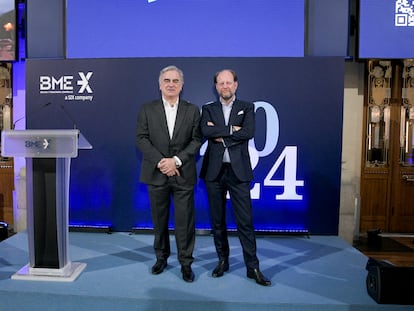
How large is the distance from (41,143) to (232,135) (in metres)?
1.35

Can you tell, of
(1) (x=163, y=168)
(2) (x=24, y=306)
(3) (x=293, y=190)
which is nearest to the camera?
(2) (x=24, y=306)

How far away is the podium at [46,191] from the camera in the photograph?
2.74 m

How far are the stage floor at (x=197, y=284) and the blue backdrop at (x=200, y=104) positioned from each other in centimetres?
61

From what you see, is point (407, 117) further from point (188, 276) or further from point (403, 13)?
point (188, 276)

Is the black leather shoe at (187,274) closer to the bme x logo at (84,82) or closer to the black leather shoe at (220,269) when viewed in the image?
the black leather shoe at (220,269)

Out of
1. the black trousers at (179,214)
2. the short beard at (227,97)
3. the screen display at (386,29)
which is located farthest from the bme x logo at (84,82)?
the screen display at (386,29)

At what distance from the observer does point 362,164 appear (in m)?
5.38

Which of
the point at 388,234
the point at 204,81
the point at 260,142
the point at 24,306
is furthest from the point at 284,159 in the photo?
the point at 24,306

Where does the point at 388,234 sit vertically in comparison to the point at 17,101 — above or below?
below

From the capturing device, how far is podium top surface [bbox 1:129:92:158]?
2721 mm

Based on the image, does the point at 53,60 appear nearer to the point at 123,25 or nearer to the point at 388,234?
the point at 123,25

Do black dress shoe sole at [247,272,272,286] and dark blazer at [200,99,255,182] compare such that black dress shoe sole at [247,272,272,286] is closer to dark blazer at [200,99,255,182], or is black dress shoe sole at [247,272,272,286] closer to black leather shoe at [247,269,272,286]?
black leather shoe at [247,269,272,286]

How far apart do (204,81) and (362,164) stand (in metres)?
2.62

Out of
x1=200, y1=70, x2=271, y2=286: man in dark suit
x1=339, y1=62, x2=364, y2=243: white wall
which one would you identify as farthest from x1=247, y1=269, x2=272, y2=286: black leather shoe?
x1=339, y1=62, x2=364, y2=243: white wall
